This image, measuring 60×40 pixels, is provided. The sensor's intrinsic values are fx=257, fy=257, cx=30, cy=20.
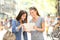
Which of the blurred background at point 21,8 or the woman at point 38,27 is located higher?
the blurred background at point 21,8

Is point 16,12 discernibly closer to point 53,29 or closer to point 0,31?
point 0,31

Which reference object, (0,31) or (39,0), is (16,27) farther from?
(39,0)

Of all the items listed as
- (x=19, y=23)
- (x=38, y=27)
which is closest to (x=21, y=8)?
(x=19, y=23)

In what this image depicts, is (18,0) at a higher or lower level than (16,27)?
higher

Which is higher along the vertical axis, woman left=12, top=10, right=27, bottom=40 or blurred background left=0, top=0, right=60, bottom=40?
blurred background left=0, top=0, right=60, bottom=40

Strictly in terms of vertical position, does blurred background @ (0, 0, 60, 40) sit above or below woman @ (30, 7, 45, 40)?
above

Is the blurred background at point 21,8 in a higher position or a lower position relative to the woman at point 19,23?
higher

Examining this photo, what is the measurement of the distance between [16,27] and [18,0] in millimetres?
275

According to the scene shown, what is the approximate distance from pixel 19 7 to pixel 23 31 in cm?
25

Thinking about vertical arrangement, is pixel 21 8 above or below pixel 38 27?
above

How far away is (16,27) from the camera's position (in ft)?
8.59

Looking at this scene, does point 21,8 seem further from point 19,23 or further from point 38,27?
point 38,27

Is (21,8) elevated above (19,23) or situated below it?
above

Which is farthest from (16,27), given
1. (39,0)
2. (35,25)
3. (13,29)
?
(39,0)
